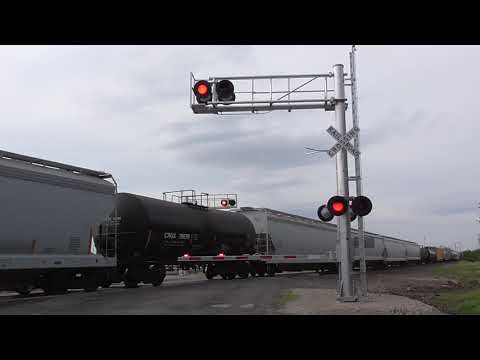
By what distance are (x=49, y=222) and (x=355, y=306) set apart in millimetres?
8841

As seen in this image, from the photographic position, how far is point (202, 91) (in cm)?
1213

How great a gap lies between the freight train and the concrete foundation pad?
1749 millimetres

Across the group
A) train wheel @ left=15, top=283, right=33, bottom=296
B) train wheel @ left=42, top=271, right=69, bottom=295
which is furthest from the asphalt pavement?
train wheel @ left=15, top=283, right=33, bottom=296

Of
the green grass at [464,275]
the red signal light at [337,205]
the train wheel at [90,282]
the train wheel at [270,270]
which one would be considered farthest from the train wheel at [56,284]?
the green grass at [464,275]

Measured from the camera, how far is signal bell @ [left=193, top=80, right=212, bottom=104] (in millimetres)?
12117

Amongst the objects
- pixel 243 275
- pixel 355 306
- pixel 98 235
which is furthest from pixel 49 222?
pixel 243 275

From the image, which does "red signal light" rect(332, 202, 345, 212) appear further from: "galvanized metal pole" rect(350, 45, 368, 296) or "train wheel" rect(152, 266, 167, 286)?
"train wheel" rect(152, 266, 167, 286)

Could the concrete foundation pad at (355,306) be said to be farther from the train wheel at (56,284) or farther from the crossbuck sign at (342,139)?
the train wheel at (56,284)

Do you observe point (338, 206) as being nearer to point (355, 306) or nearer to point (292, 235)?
point (355, 306)

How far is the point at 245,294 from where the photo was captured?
15438 mm

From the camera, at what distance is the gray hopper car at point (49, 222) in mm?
13359
